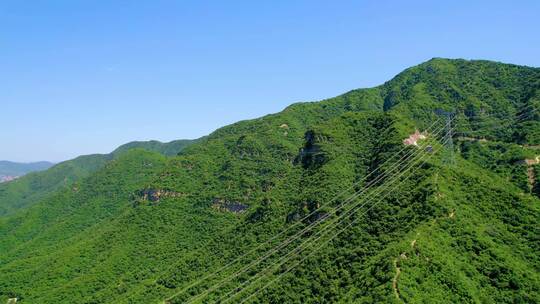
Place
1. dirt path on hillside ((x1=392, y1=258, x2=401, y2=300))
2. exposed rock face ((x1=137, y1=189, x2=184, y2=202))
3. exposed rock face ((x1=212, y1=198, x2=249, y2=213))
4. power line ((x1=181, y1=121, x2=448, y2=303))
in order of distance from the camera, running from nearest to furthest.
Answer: dirt path on hillside ((x1=392, y1=258, x2=401, y2=300)), power line ((x1=181, y1=121, x2=448, y2=303)), exposed rock face ((x1=212, y1=198, x2=249, y2=213)), exposed rock face ((x1=137, y1=189, x2=184, y2=202))

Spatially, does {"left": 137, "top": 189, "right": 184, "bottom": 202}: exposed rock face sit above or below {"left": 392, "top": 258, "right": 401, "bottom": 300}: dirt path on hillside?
above

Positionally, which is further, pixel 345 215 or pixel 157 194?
pixel 157 194

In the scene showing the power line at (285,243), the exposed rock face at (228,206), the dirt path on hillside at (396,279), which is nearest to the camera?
the dirt path on hillside at (396,279)

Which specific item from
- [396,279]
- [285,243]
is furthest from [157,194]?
[396,279]

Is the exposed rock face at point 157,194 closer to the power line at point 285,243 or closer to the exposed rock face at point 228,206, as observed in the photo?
the exposed rock face at point 228,206

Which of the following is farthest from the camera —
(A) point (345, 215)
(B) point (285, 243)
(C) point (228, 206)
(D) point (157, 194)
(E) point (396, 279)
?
(D) point (157, 194)

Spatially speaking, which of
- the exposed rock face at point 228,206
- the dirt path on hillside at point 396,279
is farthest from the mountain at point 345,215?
the exposed rock face at point 228,206

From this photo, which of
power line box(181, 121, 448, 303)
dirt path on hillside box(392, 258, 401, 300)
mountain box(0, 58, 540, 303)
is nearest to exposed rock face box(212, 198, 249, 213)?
mountain box(0, 58, 540, 303)

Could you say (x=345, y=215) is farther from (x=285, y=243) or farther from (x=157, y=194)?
(x=157, y=194)

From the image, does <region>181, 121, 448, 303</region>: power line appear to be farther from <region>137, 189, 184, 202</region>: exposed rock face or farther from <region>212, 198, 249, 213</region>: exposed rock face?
<region>137, 189, 184, 202</region>: exposed rock face
